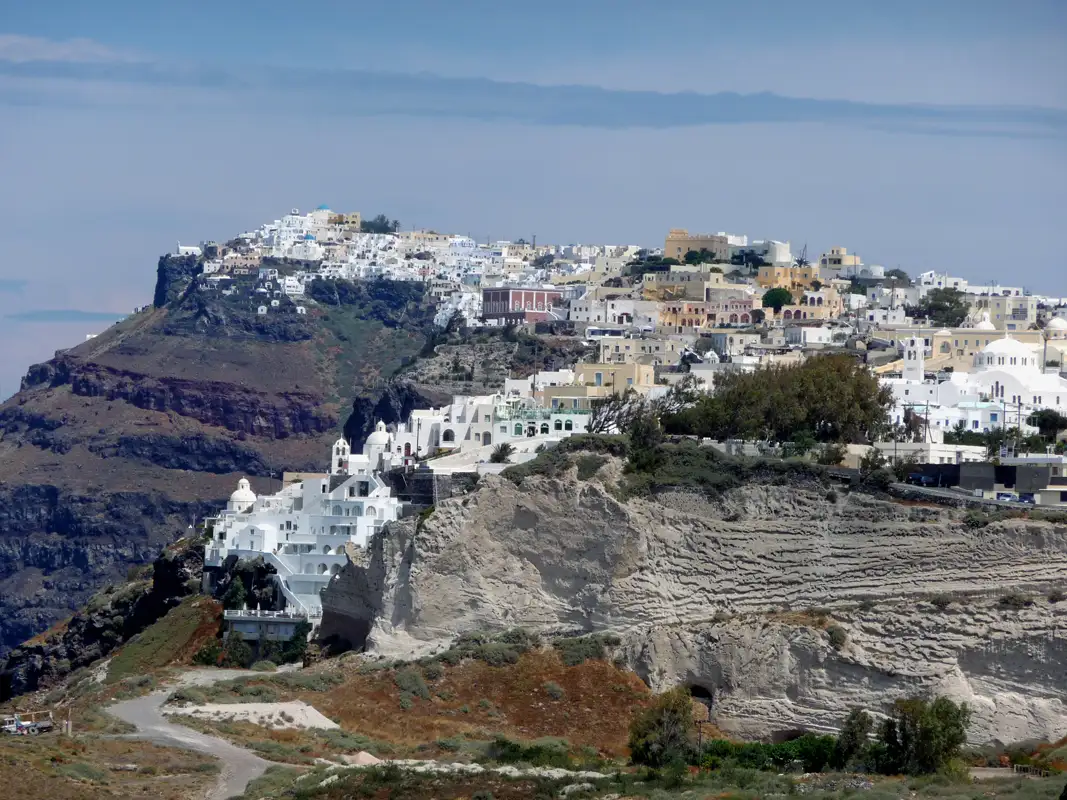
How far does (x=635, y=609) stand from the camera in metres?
68.1

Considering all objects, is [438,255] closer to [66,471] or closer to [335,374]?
[335,374]

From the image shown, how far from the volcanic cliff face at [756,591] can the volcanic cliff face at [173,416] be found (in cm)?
8854

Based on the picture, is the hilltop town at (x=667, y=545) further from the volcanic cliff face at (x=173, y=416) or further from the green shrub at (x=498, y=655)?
the volcanic cliff face at (x=173, y=416)

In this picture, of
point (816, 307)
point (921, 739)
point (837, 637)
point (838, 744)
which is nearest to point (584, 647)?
point (837, 637)

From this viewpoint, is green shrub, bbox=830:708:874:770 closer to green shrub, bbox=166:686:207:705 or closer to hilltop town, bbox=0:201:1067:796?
hilltop town, bbox=0:201:1067:796

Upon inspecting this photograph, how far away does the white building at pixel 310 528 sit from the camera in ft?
251

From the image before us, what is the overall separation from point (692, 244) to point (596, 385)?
143 feet

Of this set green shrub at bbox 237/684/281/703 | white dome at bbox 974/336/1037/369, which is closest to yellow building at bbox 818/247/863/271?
white dome at bbox 974/336/1037/369

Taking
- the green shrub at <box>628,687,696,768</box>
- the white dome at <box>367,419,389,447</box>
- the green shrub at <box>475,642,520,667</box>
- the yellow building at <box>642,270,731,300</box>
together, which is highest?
the yellow building at <box>642,270,731,300</box>

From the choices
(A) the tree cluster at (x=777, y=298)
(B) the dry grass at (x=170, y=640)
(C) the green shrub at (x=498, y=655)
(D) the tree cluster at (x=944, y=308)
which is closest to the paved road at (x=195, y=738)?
(B) the dry grass at (x=170, y=640)

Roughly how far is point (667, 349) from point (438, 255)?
81991 millimetres

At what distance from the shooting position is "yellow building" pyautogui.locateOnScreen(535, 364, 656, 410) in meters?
86.4

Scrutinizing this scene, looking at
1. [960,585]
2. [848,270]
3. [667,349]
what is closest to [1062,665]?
[960,585]

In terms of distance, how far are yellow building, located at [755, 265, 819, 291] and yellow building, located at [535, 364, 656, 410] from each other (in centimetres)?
2776
